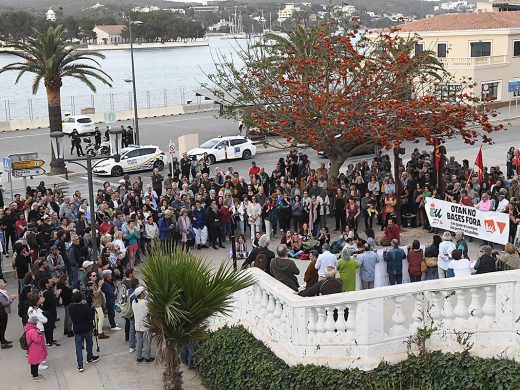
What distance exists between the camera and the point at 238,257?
1970 centimetres

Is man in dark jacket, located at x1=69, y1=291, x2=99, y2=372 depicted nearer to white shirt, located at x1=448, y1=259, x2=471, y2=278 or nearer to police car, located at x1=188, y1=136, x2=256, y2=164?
white shirt, located at x1=448, y1=259, x2=471, y2=278

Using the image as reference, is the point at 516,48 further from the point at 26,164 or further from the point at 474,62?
the point at 26,164

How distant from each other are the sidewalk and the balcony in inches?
1619

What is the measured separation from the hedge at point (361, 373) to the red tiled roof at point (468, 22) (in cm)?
4645

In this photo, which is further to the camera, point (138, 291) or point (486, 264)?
point (486, 264)

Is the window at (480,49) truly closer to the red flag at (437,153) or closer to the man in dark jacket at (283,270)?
the red flag at (437,153)

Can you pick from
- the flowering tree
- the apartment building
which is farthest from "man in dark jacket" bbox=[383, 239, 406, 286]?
the apartment building

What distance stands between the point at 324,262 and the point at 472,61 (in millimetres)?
41101

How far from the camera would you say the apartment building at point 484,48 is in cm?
5247

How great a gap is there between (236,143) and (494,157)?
11.3 metres

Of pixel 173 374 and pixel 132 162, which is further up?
pixel 132 162

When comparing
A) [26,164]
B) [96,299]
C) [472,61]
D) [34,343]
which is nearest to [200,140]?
[472,61]

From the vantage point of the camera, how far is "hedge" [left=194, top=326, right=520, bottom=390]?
381 inches

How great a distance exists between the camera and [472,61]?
5191cm
